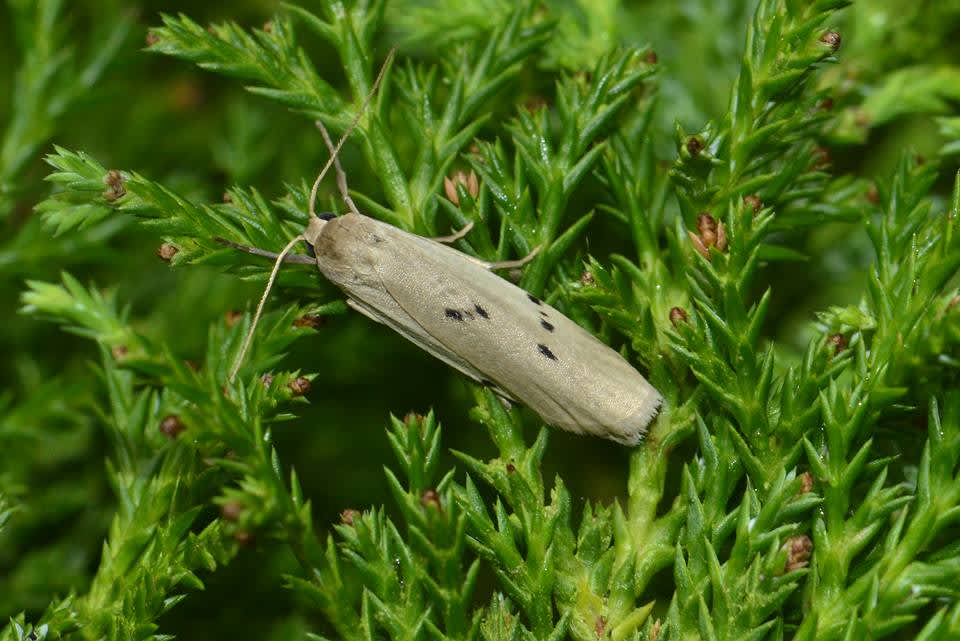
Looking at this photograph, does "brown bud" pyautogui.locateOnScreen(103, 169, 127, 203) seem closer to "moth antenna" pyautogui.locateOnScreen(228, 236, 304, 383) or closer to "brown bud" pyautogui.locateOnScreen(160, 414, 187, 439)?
"moth antenna" pyautogui.locateOnScreen(228, 236, 304, 383)

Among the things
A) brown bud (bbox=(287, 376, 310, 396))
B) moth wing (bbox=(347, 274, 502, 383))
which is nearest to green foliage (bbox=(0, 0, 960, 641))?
brown bud (bbox=(287, 376, 310, 396))

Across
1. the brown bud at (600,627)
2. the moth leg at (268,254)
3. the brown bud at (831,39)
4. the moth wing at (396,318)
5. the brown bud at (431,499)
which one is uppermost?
the brown bud at (831,39)

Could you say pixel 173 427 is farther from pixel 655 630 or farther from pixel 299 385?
pixel 655 630

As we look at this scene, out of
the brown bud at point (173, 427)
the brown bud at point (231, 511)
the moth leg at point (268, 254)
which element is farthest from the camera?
the moth leg at point (268, 254)

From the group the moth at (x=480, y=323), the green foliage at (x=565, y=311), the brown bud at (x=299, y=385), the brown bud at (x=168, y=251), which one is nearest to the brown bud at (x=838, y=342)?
the green foliage at (x=565, y=311)

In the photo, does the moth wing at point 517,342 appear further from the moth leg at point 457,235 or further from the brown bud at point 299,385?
the brown bud at point 299,385

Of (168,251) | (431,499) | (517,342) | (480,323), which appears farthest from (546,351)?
(168,251)

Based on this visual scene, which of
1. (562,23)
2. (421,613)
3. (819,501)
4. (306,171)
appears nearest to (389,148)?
(562,23)
